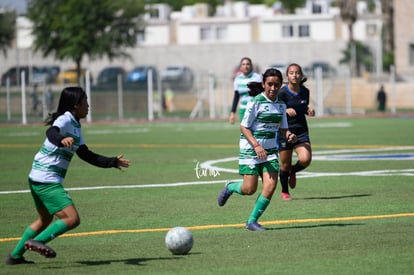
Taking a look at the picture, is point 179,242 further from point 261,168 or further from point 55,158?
point 261,168

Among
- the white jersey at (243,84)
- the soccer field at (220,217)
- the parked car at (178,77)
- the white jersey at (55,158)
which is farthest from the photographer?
the parked car at (178,77)

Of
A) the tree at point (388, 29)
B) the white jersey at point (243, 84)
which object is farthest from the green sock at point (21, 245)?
the tree at point (388, 29)

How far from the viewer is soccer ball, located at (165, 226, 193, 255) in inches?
420

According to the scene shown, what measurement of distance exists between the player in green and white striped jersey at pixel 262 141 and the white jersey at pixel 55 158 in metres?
2.77

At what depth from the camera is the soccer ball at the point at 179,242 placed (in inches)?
420

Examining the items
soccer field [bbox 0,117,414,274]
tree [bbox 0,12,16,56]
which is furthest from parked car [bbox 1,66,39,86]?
soccer field [bbox 0,117,414,274]

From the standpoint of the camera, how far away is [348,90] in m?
52.5

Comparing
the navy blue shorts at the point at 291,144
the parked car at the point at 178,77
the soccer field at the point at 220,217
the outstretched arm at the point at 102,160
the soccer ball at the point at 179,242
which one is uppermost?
the parked car at the point at 178,77

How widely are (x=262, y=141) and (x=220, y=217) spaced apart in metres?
1.54

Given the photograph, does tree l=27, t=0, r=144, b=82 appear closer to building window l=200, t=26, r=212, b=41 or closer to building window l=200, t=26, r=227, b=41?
building window l=200, t=26, r=227, b=41

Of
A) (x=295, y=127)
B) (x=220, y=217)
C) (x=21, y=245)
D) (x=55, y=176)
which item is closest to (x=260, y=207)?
(x=220, y=217)

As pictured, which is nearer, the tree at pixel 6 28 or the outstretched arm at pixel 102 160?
the outstretched arm at pixel 102 160

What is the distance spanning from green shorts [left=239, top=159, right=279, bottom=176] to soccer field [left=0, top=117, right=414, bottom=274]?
0.72 m

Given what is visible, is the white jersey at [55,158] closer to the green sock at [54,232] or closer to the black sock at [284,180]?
the green sock at [54,232]
